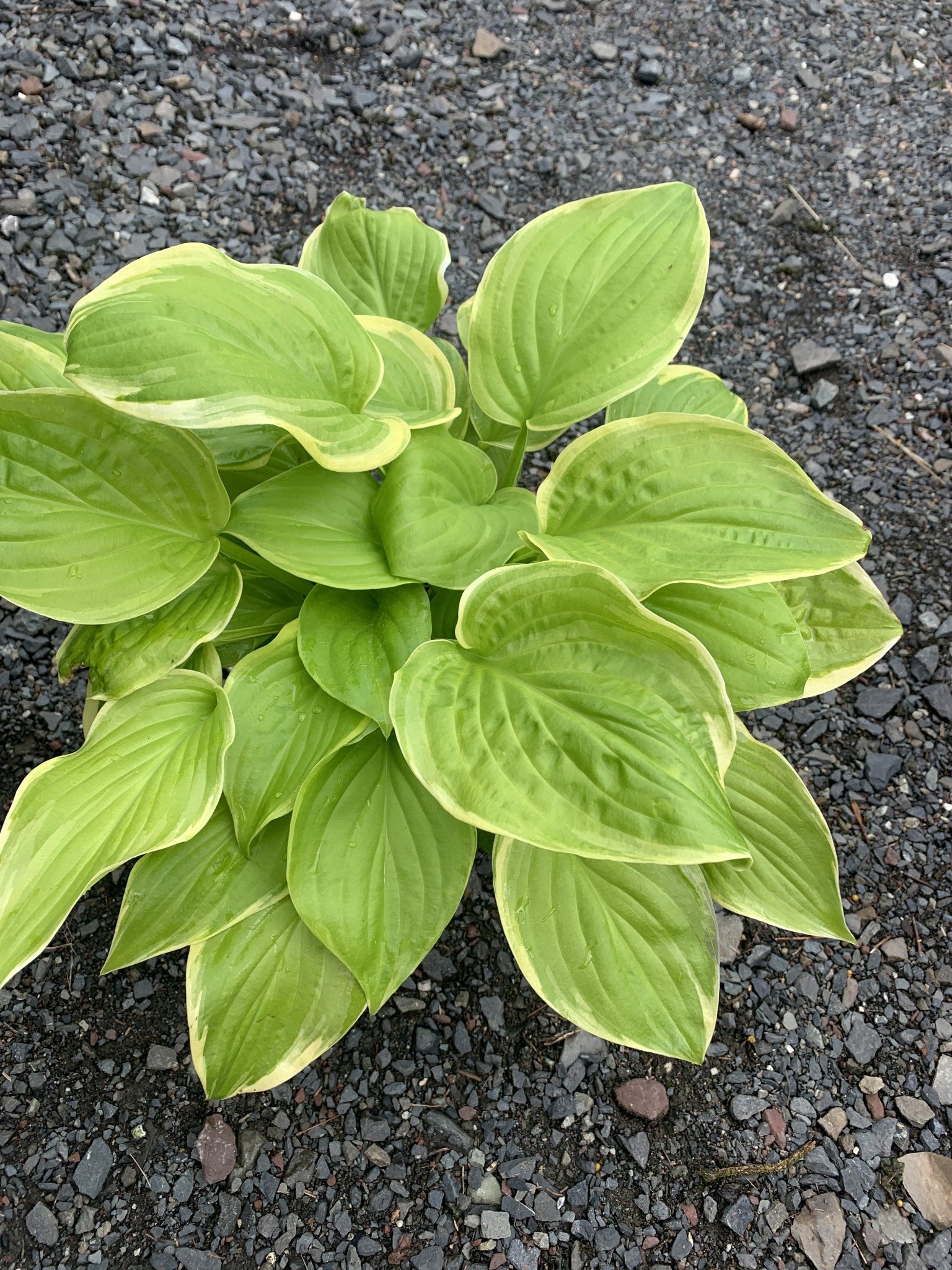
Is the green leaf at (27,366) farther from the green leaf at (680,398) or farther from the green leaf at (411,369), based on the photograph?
the green leaf at (680,398)

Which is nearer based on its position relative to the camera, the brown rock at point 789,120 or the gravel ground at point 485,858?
the gravel ground at point 485,858

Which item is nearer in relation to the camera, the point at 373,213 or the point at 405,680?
the point at 405,680

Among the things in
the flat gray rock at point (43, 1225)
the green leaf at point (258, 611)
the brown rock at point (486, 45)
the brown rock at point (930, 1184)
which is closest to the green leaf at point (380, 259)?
the green leaf at point (258, 611)

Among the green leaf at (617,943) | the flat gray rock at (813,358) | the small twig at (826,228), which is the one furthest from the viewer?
the small twig at (826,228)

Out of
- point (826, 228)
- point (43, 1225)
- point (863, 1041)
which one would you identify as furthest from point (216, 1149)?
point (826, 228)

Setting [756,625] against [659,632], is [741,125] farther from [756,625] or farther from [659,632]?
[659,632]

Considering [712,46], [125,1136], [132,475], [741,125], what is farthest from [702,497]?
[712,46]
